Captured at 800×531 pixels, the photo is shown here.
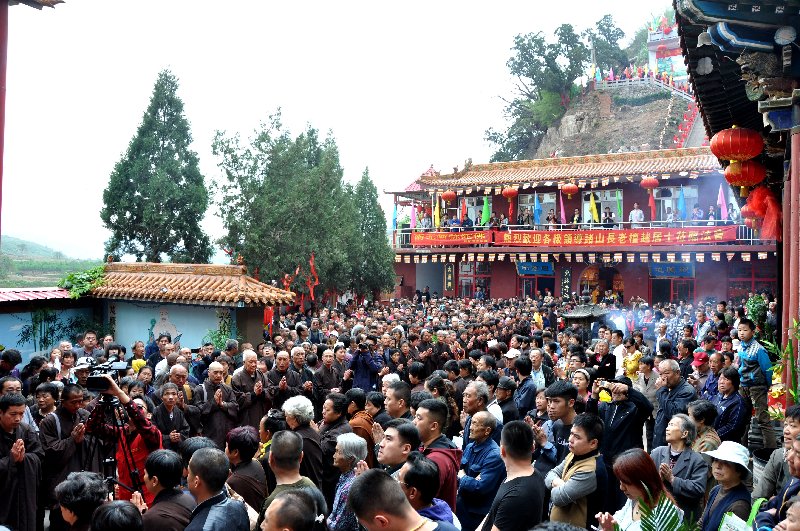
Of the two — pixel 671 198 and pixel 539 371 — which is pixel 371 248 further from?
pixel 539 371

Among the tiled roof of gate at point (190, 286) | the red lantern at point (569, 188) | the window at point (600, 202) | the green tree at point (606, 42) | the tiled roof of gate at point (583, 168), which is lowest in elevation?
the tiled roof of gate at point (190, 286)

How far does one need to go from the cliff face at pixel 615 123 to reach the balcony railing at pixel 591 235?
2003 centimetres

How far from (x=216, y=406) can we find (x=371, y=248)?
21779 millimetres

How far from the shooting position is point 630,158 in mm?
30297

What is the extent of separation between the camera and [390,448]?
5078 mm

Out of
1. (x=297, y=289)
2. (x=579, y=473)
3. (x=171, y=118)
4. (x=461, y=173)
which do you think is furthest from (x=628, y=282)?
(x=579, y=473)

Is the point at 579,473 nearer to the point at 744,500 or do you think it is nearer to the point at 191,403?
the point at 744,500

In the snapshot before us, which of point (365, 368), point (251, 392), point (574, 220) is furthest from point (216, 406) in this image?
point (574, 220)

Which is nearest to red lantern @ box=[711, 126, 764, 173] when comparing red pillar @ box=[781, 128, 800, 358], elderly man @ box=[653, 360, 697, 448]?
red pillar @ box=[781, 128, 800, 358]

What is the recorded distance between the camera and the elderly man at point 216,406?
8.23 metres

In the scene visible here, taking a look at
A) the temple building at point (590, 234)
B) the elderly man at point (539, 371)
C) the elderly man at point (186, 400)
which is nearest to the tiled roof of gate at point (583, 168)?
the temple building at point (590, 234)

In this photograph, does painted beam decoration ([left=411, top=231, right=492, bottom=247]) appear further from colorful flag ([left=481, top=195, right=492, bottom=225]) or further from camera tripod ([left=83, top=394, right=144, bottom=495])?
camera tripod ([left=83, top=394, right=144, bottom=495])

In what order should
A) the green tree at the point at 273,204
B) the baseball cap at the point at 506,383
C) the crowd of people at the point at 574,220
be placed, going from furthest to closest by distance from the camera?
1. the crowd of people at the point at 574,220
2. the green tree at the point at 273,204
3. the baseball cap at the point at 506,383

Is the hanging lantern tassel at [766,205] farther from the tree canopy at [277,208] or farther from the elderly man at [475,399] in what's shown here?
the tree canopy at [277,208]
